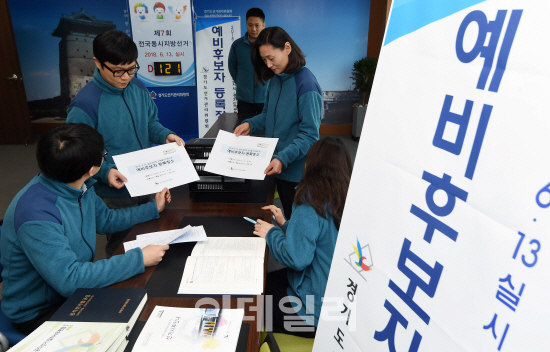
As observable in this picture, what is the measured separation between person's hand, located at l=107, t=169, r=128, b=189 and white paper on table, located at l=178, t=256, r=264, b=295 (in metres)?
0.53

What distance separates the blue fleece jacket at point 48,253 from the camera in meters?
1.15

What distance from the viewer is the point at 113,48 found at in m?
1.66

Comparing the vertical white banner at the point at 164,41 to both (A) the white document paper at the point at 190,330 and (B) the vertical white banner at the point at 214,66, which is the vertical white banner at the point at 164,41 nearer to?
(B) the vertical white banner at the point at 214,66

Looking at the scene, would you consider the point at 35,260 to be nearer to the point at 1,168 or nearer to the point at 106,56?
the point at 106,56

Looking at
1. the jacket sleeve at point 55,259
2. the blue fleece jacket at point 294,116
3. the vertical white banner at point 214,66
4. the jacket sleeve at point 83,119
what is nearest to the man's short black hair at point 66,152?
the jacket sleeve at point 55,259

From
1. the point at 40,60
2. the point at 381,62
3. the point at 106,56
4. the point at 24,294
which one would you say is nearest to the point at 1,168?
the point at 40,60

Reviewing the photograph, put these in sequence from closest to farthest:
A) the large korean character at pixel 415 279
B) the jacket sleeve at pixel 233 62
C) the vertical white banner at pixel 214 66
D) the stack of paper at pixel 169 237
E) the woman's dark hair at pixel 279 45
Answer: the large korean character at pixel 415 279 < the stack of paper at pixel 169 237 < the woman's dark hair at pixel 279 45 < the jacket sleeve at pixel 233 62 < the vertical white banner at pixel 214 66

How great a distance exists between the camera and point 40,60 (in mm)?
5449

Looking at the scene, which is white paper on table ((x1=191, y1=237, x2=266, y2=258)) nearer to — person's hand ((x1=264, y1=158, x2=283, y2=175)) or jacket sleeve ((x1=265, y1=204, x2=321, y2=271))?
jacket sleeve ((x1=265, y1=204, x2=321, y2=271))

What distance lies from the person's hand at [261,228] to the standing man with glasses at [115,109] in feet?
2.06

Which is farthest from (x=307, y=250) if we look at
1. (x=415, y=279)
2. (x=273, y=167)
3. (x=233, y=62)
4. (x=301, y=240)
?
(x=233, y=62)

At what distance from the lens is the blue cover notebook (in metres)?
1.00

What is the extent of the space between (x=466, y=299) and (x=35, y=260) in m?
1.18

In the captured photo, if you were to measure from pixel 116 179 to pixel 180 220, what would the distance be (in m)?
0.34
